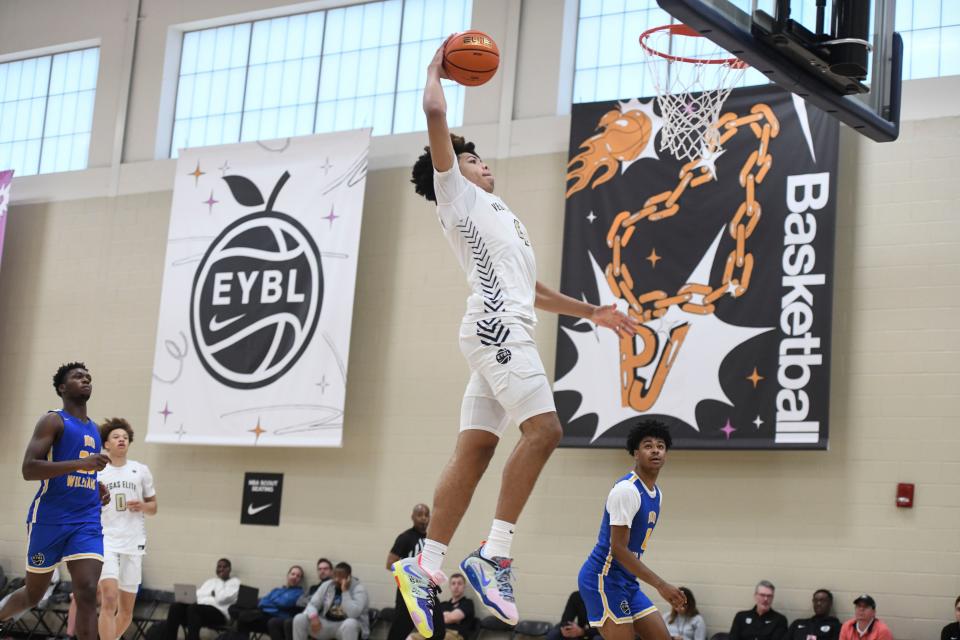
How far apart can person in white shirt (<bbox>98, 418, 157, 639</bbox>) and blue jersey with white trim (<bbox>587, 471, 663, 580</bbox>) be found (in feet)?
14.3

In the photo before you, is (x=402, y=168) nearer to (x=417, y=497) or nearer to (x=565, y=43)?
(x=565, y=43)

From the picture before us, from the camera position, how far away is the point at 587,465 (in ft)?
40.1

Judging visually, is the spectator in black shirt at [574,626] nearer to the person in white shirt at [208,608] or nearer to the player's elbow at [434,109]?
the person in white shirt at [208,608]

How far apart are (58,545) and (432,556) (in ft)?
11.7

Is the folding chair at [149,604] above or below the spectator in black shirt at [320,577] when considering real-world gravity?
below

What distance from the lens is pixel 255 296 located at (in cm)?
1408

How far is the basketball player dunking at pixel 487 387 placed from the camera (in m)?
4.79

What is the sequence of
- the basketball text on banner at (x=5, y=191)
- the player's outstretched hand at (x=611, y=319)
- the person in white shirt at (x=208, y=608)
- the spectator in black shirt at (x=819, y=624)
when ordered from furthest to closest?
the basketball text on banner at (x=5, y=191)
the person in white shirt at (x=208, y=608)
the spectator in black shirt at (x=819, y=624)
the player's outstretched hand at (x=611, y=319)

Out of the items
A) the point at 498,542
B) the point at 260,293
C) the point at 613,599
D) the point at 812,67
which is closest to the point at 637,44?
the point at 260,293

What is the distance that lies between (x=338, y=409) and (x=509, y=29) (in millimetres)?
4874

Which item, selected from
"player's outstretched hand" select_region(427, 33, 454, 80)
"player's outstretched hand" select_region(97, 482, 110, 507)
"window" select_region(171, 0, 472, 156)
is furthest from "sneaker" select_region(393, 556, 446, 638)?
"window" select_region(171, 0, 472, 156)

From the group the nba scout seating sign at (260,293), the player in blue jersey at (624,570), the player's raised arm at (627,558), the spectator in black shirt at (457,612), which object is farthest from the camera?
the nba scout seating sign at (260,293)

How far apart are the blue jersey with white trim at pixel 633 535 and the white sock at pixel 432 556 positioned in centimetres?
258

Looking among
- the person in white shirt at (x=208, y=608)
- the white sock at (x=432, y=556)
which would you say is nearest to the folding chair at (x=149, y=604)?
the person in white shirt at (x=208, y=608)
